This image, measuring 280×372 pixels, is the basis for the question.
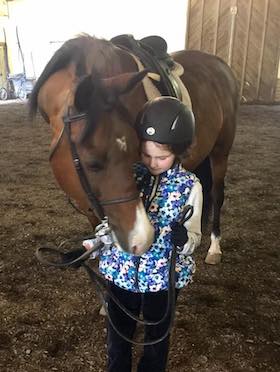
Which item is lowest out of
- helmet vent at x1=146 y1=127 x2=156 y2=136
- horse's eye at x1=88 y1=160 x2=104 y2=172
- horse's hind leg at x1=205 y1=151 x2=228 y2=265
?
horse's hind leg at x1=205 y1=151 x2=228 y2=265

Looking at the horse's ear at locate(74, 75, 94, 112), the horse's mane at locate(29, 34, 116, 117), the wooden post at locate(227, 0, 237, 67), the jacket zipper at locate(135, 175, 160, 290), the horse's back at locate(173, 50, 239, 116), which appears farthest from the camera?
the wooden post at locate(227, 0, 237, 67)

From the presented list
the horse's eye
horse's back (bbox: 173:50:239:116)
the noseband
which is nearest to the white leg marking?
horse's back (bbox: 173:50:239:116)

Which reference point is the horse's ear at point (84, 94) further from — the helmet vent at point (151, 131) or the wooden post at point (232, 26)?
the wooden post at point (232, 26)

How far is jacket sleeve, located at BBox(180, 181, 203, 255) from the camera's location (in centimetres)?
115

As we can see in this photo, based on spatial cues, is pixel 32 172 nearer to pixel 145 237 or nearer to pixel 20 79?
pixel 145 237

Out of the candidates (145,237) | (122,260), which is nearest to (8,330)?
(122,260)

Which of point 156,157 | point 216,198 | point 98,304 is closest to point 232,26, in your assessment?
point 216,198

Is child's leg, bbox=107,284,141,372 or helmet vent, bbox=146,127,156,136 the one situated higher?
helmet vent, bbox=146,127,156,136

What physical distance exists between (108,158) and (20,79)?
38.0 ft

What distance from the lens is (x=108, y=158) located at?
116cm

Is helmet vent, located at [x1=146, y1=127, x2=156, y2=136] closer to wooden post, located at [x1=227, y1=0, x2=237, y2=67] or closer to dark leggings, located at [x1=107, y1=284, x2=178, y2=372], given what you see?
dark leggings, located at [x1=107, y1=284, x2=178, y2=372]

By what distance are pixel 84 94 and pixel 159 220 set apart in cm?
44

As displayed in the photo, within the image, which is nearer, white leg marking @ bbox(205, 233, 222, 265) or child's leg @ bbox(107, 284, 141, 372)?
child's leg @ bbox(107, 284, 141, 372)

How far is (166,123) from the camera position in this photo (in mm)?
1090
